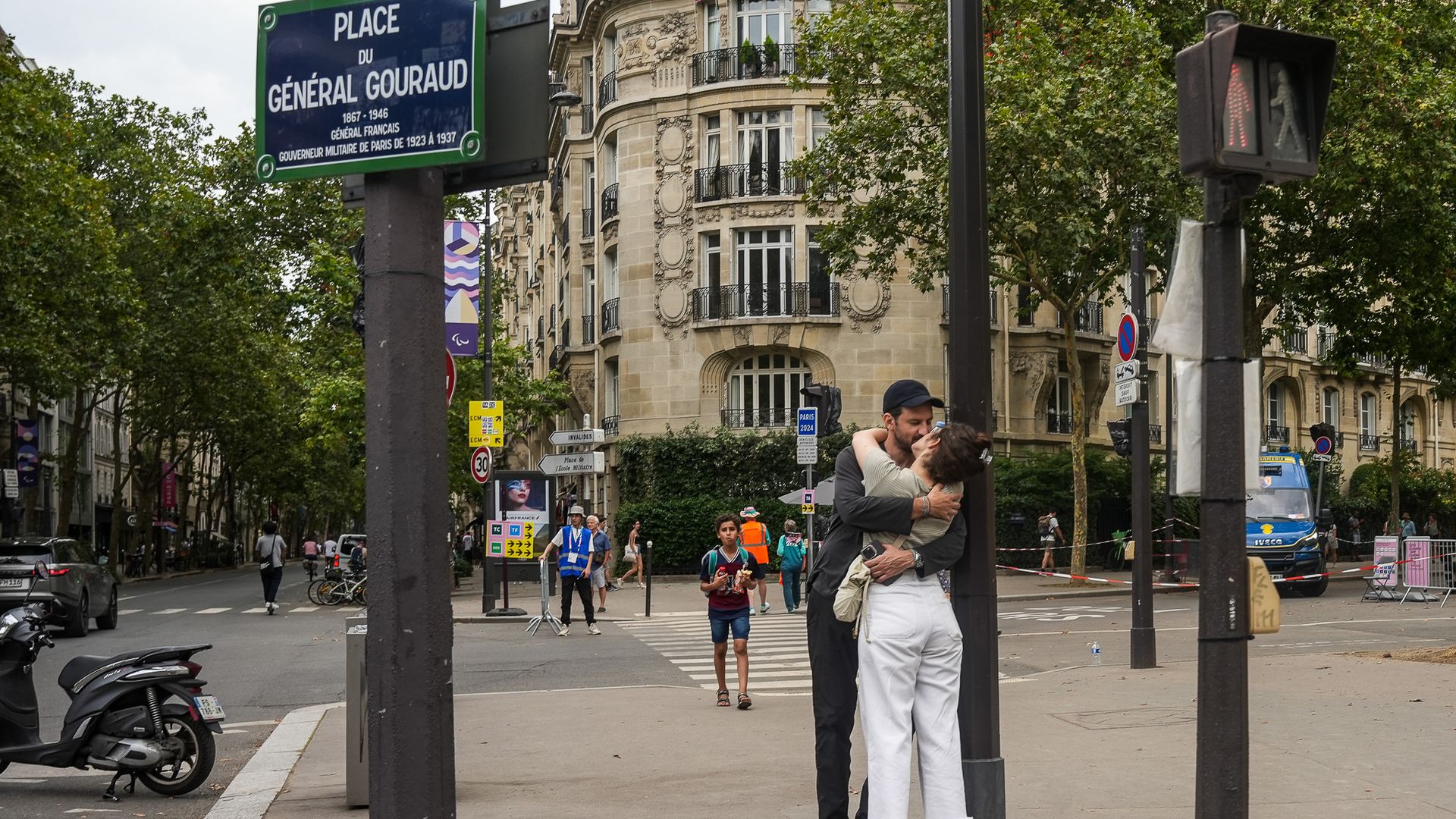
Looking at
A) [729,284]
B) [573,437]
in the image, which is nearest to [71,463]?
[729,284]

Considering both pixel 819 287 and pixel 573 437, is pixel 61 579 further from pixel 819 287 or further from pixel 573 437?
pixel 819 287

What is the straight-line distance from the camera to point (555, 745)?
10469 mm

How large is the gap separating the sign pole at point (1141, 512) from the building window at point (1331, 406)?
46.0 meters

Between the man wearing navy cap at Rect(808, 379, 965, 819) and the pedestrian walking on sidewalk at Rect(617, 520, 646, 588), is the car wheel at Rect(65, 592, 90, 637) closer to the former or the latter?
the pedestrian walking on sidewalk at Rect(617, 520, 646, 588)

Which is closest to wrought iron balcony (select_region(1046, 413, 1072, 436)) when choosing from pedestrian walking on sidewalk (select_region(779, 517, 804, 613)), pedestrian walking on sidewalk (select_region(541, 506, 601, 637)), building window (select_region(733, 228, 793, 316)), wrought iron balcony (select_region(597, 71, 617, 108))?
building window (select_region(733, 228, 793, 316))

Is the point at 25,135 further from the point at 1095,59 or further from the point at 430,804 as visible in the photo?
the point at 430,804

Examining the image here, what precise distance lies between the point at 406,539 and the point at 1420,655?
13.5 metres

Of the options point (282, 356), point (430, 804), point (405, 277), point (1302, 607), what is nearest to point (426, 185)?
point (405, 277)

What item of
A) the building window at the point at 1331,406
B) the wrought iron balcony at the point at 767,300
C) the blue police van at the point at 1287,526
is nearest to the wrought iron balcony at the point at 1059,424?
the wrought iron balcony at the point at 767,300

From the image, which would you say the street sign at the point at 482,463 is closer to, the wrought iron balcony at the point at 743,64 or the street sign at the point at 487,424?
the street sign at the point at 487,424

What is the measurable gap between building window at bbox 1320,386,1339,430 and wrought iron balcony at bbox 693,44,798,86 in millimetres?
27484

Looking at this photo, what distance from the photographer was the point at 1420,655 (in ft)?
50.0

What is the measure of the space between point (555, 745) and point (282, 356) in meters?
51.8

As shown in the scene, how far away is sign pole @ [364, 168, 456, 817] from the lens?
13.5 feet
